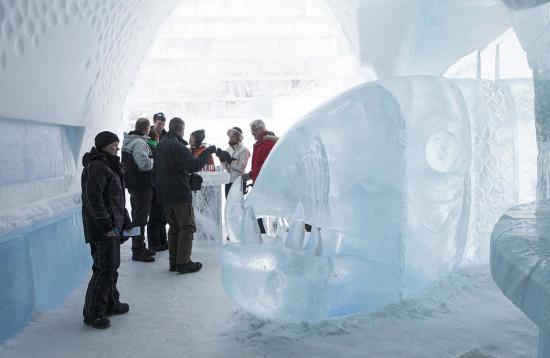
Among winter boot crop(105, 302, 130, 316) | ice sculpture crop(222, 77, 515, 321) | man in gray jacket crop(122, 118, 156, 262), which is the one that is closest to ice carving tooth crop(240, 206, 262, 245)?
ice sculpture crop(222, 77, 515, 321)

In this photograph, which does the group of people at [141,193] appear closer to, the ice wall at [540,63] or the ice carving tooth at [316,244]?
the ice carving tooth at [316,244]

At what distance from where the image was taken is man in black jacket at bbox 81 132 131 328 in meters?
3.36

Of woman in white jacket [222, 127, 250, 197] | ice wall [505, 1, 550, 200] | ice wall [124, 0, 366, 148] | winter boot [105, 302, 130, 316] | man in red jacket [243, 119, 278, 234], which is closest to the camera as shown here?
ice wall [505, 1, 550, 200]

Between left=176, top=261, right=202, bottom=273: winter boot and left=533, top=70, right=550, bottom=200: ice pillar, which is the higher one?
left=533, top=70, right=550, bottom=200: ice pillar

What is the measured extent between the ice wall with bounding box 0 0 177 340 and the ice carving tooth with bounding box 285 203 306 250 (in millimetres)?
1786

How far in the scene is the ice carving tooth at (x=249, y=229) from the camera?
3146mm

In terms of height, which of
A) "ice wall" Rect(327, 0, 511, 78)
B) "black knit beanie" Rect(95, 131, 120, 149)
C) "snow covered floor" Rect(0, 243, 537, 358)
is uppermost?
"ice wall" Rect(327, 0, 511, 78)

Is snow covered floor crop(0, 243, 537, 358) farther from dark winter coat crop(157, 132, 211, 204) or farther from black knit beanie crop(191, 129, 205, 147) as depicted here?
black knit beanie crop(191, 129, 205, 147)

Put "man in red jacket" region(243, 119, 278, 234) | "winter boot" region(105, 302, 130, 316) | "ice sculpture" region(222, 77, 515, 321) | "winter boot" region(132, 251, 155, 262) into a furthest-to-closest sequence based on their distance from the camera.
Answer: "man in red jacket" region(243, 119, 278, 234)
"winter boot" region(132, 251, 155, 262)
"winter boot" region(105, 302, 130, 316)
"ice sculpture" region(222, 77, 515, 321)

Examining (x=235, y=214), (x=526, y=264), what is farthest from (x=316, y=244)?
(x=526, y=264)

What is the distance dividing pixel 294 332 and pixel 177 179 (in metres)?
1.89

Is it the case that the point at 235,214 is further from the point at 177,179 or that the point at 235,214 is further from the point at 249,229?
the point at 177,179

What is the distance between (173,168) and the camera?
4.57m

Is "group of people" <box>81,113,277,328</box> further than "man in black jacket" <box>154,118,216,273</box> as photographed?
No
